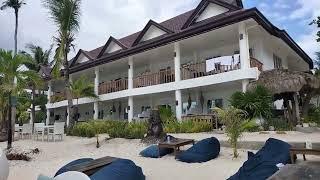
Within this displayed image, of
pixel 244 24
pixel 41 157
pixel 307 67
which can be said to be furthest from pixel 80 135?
pixel 307 67

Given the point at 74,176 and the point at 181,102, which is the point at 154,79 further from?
the point at 74,176

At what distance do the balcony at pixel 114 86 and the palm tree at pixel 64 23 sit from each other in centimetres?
304

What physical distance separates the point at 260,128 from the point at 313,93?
502cm

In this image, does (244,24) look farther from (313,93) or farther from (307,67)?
(307,67)

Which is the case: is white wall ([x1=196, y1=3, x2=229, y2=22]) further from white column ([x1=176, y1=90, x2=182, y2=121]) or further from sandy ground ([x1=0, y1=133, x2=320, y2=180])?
sandy ground ([x1=0, y1=133, x2=320, y2=180])

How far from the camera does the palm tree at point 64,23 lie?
22.1 meters

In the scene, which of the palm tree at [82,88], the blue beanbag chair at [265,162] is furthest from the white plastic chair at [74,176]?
the palm tree at [82,88]

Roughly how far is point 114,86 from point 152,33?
4867 millimetres

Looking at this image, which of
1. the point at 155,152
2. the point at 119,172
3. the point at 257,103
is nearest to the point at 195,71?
the point at 257,103

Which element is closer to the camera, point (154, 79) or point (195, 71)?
point (195, 71)

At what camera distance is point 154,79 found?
69.4 feet

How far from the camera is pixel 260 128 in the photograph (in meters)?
14.3

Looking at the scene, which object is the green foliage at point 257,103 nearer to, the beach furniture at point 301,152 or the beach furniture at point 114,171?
the beach furniture at point 301,152

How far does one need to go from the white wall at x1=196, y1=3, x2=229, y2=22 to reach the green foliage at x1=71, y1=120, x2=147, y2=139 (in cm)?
795
